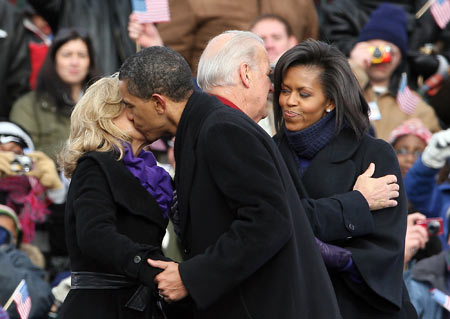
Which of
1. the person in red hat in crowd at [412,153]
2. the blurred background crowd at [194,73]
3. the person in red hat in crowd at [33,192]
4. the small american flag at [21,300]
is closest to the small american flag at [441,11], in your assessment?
the blurred background crowd at [194,73]

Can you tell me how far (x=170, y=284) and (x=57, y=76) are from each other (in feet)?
14.4

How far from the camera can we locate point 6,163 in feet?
23.2

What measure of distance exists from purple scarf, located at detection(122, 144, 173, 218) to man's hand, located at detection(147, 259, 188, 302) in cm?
45

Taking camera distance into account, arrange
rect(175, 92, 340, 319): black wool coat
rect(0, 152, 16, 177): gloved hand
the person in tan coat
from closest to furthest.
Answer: rect(175, 92, 340, 319): black wool coat
rect(0, 152, 16, 177): gloved hand
the person in tan coat

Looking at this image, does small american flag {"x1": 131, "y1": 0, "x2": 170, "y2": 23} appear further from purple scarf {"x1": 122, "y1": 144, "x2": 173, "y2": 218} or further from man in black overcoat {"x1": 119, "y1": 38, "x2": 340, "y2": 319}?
man in black overcoat {"x1": 119, "y1": 38, "x2": 340, "y2": 319}

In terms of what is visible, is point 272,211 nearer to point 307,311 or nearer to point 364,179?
point 307,311

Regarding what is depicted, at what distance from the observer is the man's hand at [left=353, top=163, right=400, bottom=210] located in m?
4.43

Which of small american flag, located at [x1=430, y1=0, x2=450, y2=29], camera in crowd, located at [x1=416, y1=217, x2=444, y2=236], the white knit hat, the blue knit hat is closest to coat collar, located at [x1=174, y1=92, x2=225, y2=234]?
camera in crowd, located at [x1=416, y1=217, x2=444, y2=236]

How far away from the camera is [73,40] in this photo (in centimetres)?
800

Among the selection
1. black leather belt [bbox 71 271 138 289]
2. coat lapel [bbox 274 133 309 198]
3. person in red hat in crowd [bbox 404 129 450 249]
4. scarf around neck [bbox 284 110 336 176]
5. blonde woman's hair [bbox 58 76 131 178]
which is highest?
blonde woman's hair [bbox 58 76 131 178]

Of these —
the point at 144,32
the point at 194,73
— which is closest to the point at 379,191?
the point at 194,73

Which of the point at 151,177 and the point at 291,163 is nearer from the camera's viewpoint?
the point at 151,177

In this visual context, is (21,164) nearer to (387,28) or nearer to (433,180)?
(433,180)

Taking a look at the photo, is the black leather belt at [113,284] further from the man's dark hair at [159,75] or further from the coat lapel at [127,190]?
the man's dark hair at [159,75]
